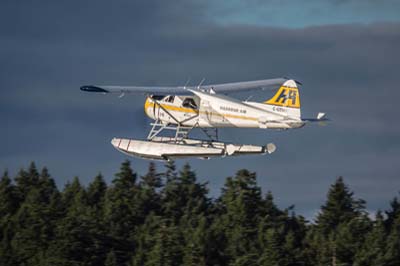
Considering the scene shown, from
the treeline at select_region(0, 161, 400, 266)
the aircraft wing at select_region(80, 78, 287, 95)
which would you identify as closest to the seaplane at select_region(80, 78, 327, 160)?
→ the aircraft wing at select_region(80, 78, 287, 95)

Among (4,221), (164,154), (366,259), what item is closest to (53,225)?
(4,221)

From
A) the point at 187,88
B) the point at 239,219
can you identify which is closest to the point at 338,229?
the point at 239,219

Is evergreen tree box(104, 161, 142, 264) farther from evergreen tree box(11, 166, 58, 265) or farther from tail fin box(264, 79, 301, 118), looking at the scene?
tail fin box(264, 79, 301, 118)

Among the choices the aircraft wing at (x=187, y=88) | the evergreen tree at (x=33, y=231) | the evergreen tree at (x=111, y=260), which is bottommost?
the evergreen tree at (x=111, y=260)

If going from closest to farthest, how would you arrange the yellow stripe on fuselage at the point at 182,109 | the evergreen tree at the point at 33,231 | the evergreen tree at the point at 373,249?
the yellow stripe on fuselage at the point at 182,109
the evergreen tree at the point at 373,249
the evergreen tree at the point at 33,231

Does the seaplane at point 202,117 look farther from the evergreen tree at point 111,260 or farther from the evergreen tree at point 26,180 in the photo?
the evergreen tree at point 26,180

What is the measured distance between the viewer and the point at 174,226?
7125cm

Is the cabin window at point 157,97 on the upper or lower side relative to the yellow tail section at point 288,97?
upper

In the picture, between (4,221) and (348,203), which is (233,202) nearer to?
(348,203)

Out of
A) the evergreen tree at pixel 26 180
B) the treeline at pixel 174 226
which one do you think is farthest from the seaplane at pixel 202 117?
the evergreen tree at pixel 26 180

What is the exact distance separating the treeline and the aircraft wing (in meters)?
10.6

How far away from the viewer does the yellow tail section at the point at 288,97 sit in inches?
1847

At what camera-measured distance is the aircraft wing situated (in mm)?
49688

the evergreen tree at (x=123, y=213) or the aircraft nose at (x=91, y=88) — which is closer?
the aircraft nose at (x=91, y=88)
